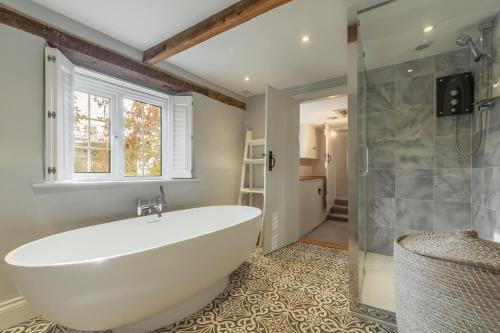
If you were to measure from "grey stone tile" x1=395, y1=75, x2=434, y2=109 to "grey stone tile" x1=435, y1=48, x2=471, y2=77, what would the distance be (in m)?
0.10

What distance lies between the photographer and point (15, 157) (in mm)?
1475

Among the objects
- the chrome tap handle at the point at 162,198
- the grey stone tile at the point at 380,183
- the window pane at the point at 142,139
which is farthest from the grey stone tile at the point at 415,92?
the window pane at the point at 142,139

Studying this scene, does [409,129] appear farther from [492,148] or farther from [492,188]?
[492,188]

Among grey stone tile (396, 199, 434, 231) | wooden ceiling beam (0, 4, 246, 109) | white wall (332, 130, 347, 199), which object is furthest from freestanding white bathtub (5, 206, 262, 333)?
white wall (332, 130, 347, 199)

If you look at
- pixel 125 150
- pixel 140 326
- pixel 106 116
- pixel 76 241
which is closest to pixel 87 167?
pixel 125 150

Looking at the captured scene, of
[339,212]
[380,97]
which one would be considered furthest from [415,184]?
[339,212]

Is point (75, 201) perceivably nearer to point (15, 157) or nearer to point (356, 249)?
point (15, 157)

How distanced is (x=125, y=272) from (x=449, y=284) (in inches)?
54.9

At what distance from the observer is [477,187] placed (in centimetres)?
185

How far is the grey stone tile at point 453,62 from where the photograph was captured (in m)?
1.95

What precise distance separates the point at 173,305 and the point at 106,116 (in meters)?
1.90

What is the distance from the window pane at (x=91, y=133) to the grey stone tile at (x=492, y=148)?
3260 millimetres

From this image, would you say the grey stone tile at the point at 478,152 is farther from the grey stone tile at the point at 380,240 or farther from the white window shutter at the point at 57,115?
the white window shutter at the point at 57,115

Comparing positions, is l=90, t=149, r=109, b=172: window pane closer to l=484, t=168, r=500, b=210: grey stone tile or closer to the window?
the window
